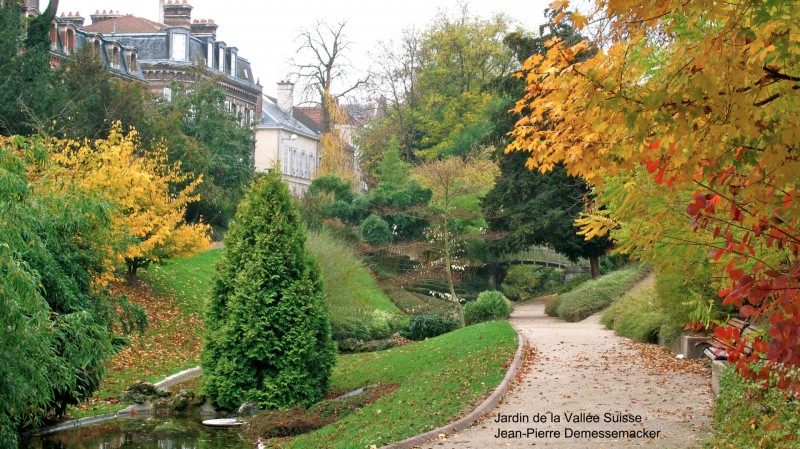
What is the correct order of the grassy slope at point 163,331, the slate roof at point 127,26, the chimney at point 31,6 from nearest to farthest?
1. the grassy slope at point 163,331
2. the chimney at point 31,6
3. the slate roof at point 127,26

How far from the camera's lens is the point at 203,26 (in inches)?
2077

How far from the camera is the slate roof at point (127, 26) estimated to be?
50406 mm

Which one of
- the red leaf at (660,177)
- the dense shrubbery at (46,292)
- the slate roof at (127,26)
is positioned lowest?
the dense shrubbery at (46,292)

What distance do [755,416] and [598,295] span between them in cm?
2126

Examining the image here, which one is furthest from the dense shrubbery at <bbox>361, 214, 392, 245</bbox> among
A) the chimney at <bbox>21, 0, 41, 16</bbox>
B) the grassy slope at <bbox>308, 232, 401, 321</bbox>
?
the chimney at <bbox>21, 0, 41, 16</bbox>

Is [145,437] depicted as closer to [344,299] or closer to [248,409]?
[248,409]

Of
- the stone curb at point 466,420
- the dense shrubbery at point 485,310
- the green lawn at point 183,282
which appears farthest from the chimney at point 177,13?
the stone curb at point 466,420

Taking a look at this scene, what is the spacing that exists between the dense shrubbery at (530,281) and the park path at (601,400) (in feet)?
91.0

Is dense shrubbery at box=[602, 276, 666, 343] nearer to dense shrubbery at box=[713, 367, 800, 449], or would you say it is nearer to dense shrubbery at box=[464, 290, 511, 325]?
dense shrubbery at box=[464, 290, 511, 325]

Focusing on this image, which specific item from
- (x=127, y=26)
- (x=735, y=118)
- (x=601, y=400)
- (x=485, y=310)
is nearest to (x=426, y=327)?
(x=485, y=310)

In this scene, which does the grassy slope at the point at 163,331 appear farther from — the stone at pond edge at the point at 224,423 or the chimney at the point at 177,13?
the chimney at the point at 177,13

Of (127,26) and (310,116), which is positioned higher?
(127,26)

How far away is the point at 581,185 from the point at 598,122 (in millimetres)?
28774

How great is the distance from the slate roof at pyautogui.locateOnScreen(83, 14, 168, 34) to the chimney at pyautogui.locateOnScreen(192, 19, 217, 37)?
2.26 meters
